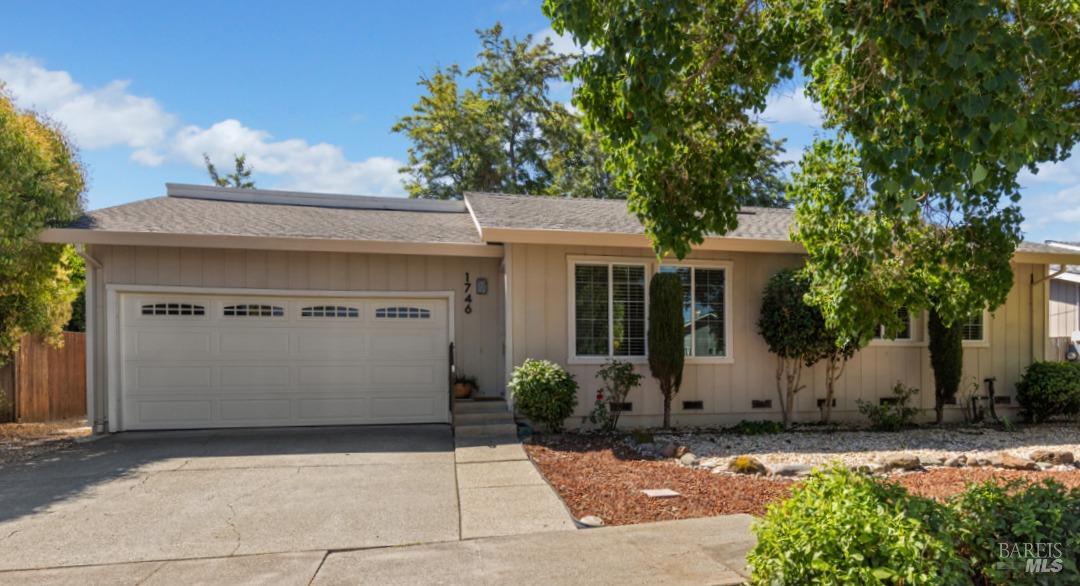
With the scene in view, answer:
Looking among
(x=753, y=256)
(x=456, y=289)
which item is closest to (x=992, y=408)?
(x=753, y=256)

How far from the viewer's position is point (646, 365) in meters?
9.57

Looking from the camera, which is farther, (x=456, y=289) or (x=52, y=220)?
(x=456, y=289)

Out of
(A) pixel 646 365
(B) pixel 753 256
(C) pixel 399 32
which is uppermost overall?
(C) pixel 399 32

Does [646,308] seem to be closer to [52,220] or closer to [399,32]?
[399,32]

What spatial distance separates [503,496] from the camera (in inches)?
225

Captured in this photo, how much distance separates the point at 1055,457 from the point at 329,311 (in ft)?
31.4

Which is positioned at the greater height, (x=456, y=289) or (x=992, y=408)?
(x=456, y=289)

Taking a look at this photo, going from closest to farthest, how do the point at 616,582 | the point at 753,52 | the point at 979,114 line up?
the point at 979,114 < the point at 616,582 < the point at 753,52

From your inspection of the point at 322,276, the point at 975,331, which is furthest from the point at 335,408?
the point at 975,331

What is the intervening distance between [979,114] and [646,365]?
686 cm

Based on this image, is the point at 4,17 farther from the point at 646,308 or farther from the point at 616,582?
the point at 616,582

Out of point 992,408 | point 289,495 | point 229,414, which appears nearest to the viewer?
point 289,495

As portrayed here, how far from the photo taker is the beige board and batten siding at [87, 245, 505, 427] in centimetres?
902
